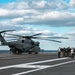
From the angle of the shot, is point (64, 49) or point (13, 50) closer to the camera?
point (64, 49)

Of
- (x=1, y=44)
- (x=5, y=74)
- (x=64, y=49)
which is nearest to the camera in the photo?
(x=5, y=74)

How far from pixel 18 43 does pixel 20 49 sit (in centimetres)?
236

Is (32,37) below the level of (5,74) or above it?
above

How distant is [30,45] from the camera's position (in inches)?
2680

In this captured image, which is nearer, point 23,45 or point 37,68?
point 37,68

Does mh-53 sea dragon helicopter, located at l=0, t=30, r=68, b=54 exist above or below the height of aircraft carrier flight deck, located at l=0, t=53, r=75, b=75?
above

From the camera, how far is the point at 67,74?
59.6 feet

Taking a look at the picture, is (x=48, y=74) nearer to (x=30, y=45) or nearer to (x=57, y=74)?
(x=57, y=74)

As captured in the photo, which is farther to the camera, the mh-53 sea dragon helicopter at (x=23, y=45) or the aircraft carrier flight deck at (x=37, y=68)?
the mh-53 sea dragon helicopter at (x=23, y=45)

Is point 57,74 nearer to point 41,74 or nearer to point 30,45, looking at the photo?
point 41,74

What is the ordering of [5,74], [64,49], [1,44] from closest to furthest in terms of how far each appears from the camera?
[5,74]
[64,49]
[1,44]

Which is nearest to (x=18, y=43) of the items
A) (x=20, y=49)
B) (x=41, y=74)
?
(x=20, y=49)

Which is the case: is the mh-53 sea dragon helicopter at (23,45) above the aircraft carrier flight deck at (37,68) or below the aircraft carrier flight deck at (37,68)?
above

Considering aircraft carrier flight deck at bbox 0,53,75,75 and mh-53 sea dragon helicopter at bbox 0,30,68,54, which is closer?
aircraft carrier flight deck at bbox 0,53,75,75
